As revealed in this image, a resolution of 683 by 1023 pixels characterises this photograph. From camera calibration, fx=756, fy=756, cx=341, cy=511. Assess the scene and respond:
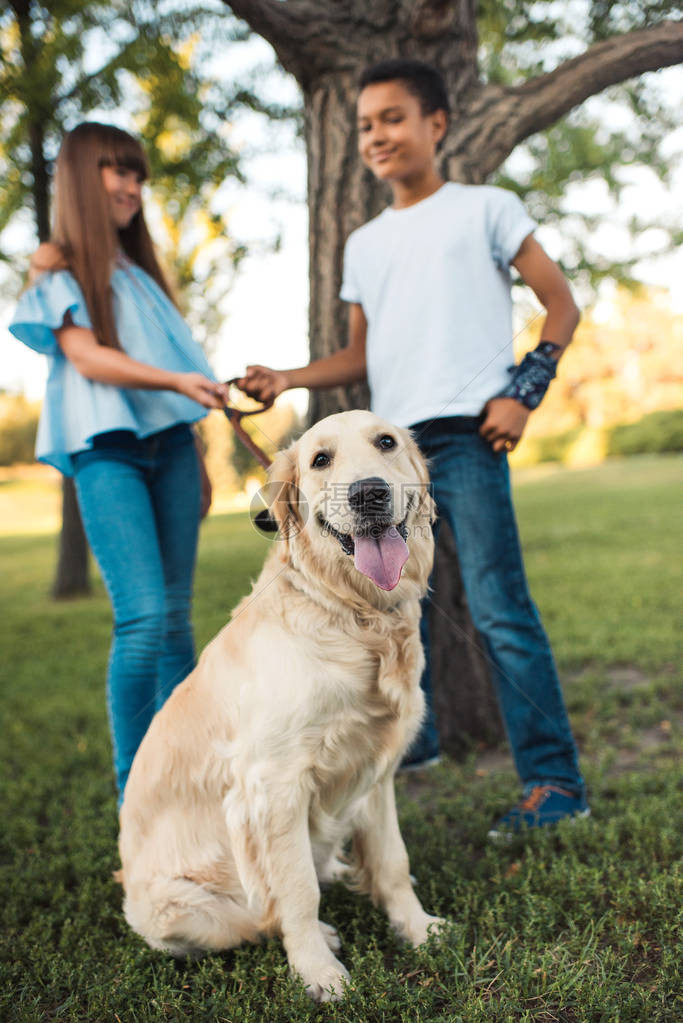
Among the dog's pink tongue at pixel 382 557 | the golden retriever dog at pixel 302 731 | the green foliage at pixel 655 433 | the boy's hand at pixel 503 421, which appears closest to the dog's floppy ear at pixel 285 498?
the golden retriever dog at pixel 302 731

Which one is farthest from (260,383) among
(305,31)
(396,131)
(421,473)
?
(305,31)

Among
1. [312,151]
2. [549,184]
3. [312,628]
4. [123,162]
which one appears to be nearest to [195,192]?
[549,184]

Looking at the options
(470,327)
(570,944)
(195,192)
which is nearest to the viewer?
(570,944)

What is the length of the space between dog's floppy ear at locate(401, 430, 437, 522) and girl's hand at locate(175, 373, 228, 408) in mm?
592

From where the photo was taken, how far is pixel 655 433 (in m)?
26.7

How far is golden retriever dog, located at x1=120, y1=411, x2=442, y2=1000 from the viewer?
2.01 m

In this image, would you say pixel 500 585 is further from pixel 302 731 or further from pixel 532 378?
pixel 302 731

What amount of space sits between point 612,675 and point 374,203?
10.1 feet

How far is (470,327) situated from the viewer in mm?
2609

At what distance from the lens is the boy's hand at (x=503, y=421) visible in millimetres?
2584

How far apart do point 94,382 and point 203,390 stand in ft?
1.68

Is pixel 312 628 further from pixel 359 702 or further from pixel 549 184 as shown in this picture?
pixel 549 184

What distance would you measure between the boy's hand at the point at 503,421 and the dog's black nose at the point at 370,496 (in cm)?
77

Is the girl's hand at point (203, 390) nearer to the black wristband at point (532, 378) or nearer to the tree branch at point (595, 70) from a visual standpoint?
the black wristband at point (532, 378)
